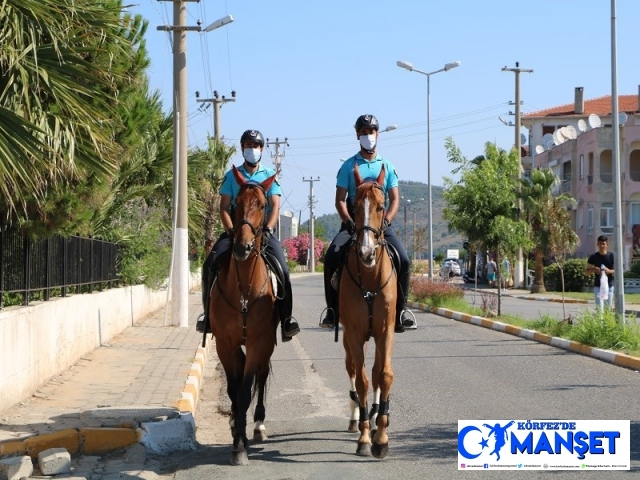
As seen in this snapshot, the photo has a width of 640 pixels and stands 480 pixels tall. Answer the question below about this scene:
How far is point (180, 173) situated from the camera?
24.0m

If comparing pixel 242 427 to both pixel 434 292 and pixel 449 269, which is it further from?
pixel 449 269

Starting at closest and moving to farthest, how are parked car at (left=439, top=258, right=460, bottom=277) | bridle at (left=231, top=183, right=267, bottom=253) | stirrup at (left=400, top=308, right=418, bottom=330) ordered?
bridle at (left=231, top=183, right=267, bottom=253) < stirrup at (left=400, top=308, right=418, bottom=330) < parked car at (left=439, top=258, right=460, bottom=277)

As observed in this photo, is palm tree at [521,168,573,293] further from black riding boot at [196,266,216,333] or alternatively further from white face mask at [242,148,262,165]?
black riding boot at [196,266,216,333]

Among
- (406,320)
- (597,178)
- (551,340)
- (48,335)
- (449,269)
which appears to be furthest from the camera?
(449,269)

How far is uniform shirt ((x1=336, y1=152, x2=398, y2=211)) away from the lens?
10055 mm

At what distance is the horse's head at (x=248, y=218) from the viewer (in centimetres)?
894

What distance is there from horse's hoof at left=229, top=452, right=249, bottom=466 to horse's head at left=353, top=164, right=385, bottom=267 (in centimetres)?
195

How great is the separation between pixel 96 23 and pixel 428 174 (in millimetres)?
34168

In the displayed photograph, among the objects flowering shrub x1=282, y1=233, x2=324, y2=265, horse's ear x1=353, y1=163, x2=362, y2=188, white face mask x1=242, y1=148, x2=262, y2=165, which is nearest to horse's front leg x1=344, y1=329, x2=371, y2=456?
horse's ear x1=353, y1=163, x2=362, y2=188

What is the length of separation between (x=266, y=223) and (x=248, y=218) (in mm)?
608

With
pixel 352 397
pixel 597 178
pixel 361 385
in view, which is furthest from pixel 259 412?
pixel 597 178

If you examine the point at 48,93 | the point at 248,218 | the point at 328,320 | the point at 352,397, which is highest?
the point at 48,93

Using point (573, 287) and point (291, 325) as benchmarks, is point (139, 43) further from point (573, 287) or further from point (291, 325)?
point (573, 287)

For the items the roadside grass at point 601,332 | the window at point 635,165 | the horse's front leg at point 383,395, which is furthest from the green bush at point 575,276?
the horse's front leg at point 383,395
